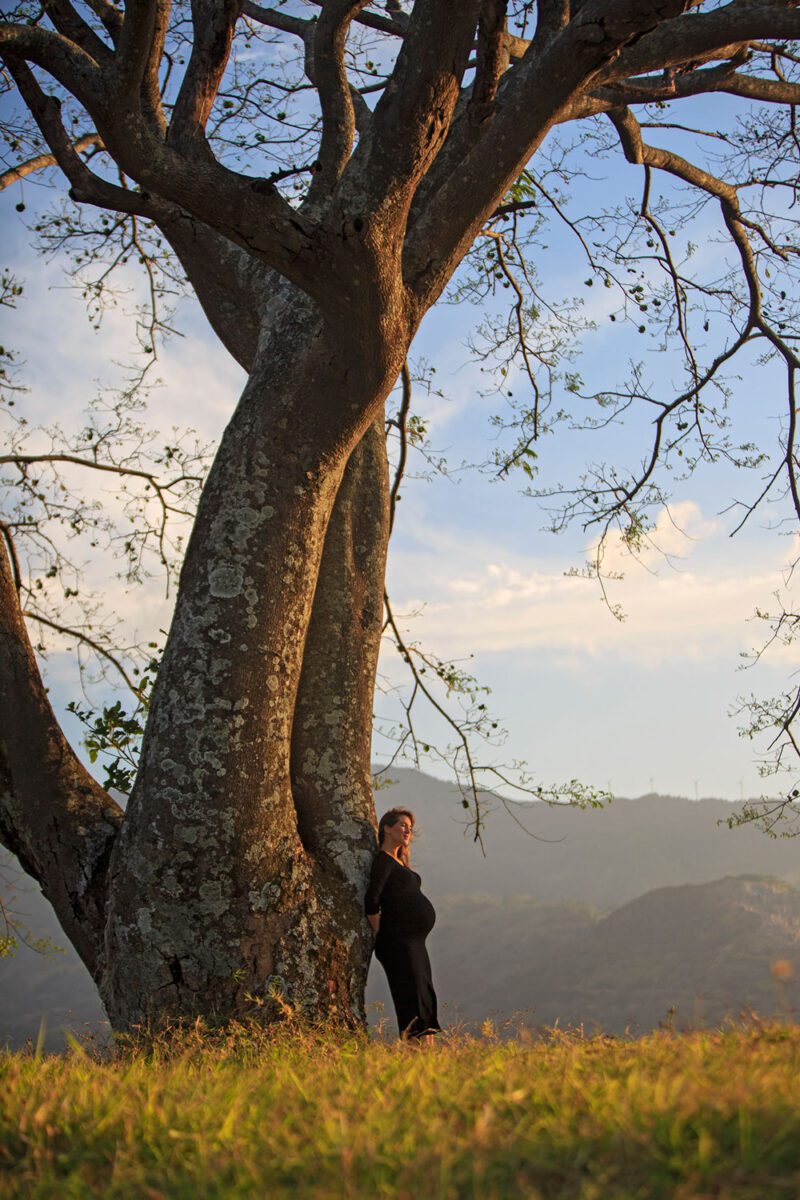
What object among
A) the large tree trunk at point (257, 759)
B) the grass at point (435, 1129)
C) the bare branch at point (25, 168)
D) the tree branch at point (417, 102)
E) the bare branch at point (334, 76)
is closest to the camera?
the grass at point (435, 1129)

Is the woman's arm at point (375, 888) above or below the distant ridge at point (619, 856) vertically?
above

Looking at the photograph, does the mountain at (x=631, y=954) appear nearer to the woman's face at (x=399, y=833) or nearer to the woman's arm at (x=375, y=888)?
the woman's face at (x=399, y=833)

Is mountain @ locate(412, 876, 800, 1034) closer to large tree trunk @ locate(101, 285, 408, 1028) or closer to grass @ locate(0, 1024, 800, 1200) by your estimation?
large tree trunk @ locate(101, 285, 408, 1028)

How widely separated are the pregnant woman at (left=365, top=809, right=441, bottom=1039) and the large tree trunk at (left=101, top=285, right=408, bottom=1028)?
0.16 metres

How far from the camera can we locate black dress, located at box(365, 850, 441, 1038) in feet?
19.1

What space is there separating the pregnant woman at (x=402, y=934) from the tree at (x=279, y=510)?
15cm

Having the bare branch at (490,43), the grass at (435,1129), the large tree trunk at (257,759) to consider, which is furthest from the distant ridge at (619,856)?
the grass at (435,1129)

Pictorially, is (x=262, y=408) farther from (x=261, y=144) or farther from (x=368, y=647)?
(x=261, y=144)

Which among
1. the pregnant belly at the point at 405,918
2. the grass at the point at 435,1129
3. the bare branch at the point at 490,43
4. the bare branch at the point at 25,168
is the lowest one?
the grass at the point at 435,1129

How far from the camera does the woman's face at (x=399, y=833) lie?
20.0 ft

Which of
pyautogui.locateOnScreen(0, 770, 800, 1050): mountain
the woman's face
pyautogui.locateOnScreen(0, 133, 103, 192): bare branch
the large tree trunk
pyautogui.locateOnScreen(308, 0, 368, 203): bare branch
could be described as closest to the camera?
the large tree trunk

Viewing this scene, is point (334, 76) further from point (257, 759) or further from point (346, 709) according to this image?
point (257, 759)

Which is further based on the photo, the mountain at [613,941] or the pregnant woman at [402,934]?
the mountain at [613,941]

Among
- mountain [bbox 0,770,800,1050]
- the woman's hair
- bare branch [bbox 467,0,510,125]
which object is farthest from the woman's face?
mountain [bbox 0,770,800,1050]
